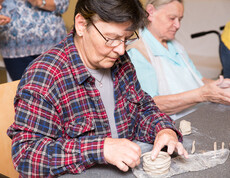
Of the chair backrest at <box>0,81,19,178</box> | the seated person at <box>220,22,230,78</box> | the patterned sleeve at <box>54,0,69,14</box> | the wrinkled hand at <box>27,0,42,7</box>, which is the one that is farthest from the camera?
the seated person at <box>220,22,230,78</box>

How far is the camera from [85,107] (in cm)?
125

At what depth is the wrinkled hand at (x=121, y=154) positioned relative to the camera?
1.07 meters

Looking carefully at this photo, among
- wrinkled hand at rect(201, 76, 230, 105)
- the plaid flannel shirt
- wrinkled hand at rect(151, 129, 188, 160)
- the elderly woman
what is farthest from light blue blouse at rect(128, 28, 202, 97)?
wrinkled hand at rect(151, 129, 188, 160)

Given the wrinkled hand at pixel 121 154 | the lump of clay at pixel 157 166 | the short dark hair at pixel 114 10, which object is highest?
the short dark hair at pixel 114 10

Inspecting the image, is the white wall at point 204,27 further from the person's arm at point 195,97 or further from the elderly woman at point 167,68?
the person's arm at point 195,97

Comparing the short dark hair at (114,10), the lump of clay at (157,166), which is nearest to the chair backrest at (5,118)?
the short dark hair at (114,10)

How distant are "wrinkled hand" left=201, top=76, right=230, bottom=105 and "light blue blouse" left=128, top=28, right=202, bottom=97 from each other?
0.79 feet

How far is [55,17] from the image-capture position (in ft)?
7.47

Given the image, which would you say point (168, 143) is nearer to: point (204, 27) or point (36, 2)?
point (36, 2)

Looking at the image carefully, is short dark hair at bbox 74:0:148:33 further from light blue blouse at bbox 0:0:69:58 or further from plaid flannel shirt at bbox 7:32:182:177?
light blue blouse at bbox 0:0:69:58

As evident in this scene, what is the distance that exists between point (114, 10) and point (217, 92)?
3.22 ft

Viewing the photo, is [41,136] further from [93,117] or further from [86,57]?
[86,57]

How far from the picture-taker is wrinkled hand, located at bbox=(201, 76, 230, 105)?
185 cm

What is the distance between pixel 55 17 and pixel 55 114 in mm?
1267
